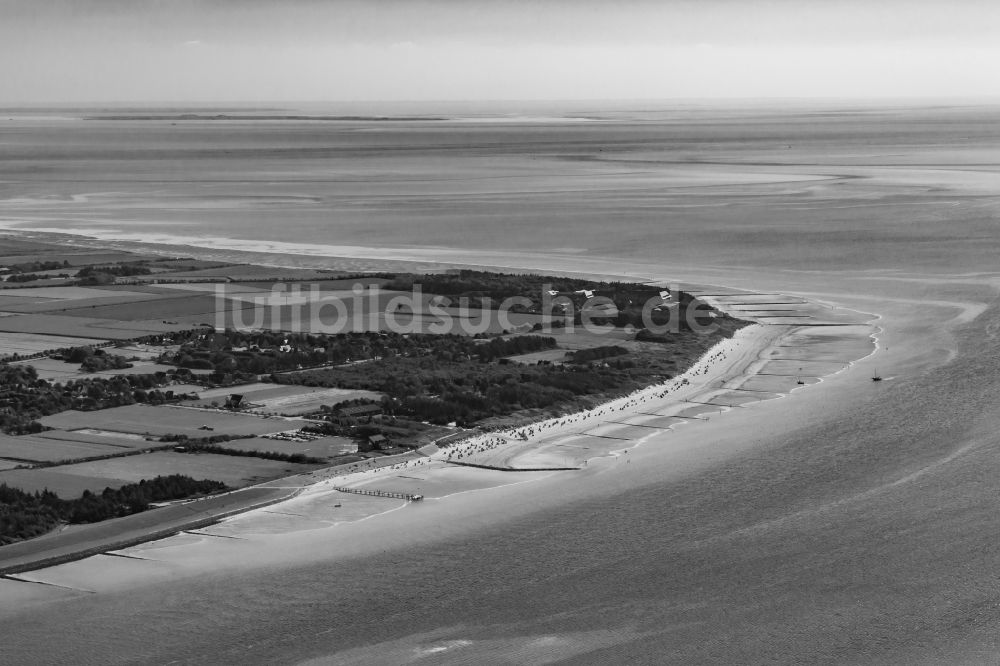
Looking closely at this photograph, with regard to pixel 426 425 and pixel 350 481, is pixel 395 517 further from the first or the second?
pixel 426 425

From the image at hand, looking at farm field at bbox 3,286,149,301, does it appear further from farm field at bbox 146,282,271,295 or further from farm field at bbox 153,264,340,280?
farm field at bbox 153,264,340,280

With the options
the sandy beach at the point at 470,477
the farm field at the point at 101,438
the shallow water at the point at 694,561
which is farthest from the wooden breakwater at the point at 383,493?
the farm field at the point at 101,438

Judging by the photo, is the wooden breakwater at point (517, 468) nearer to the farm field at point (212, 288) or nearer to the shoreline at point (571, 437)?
the shoreline at point (571, 437)

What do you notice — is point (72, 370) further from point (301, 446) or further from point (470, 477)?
point (470, 477)

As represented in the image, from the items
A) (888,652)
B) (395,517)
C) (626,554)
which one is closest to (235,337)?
(395,517)

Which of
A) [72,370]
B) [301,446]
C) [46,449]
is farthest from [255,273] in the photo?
[301,446]

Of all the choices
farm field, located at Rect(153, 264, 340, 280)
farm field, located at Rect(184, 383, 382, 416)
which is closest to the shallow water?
farm field, located at Rect(184, 383, 382, 416)

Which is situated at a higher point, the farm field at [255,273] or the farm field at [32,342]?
the farm field at [255,273]
